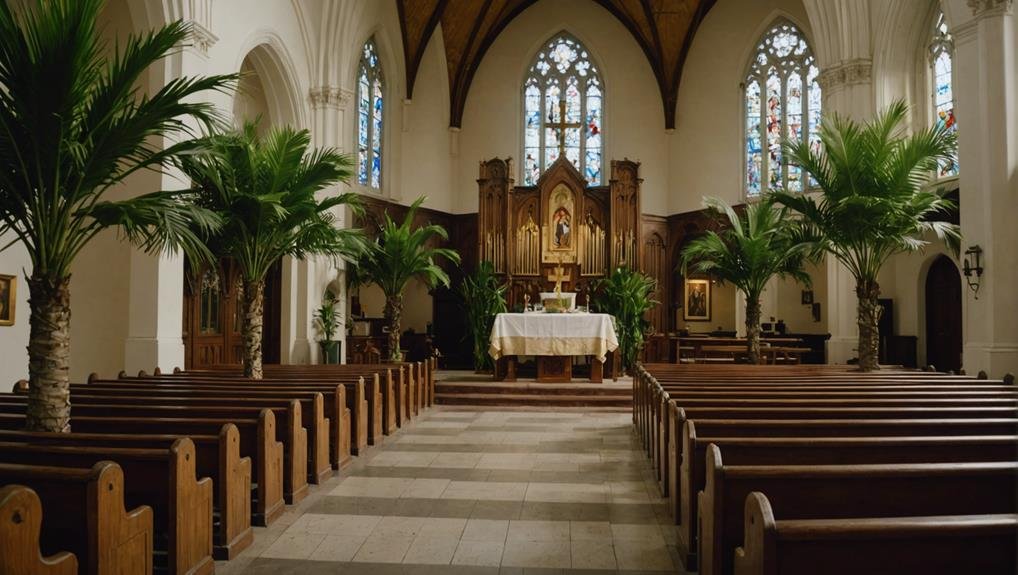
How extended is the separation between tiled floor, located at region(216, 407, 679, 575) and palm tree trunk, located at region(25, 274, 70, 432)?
128 centimetres

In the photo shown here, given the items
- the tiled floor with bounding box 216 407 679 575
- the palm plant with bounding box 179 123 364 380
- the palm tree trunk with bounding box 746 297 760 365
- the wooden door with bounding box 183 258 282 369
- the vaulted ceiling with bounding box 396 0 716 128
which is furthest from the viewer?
the vaulted ceiling with bounding box 396 0 716 128

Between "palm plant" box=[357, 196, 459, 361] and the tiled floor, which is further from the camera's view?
"palm plant" box=[357, 196, 459, 361]

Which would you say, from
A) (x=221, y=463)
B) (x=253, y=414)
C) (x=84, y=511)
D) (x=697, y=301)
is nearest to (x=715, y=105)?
(x=697, y=301)

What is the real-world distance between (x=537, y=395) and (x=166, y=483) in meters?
8.09

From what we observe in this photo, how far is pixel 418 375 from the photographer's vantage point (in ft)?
33.1

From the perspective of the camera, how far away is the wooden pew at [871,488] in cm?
266

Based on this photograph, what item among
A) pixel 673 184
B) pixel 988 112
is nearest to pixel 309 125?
pixel 673 184

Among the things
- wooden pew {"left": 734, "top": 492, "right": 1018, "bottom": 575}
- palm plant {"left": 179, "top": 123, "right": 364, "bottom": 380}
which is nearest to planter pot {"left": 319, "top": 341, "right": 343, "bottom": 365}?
palm plant {"left": 179, "top": 123, "right": 364, "bottom": 380}

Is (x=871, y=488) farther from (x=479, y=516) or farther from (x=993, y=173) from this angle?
(x=993, y=173)

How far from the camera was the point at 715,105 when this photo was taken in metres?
18.2

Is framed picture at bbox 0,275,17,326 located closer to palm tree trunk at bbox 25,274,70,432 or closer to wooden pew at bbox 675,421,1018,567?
palm tree trunk at bbox 25,274,70,432

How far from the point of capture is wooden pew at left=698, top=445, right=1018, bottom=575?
8.73 ft

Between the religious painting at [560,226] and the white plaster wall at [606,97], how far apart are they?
7.72 ft

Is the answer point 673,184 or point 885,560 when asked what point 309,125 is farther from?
point 885,560
